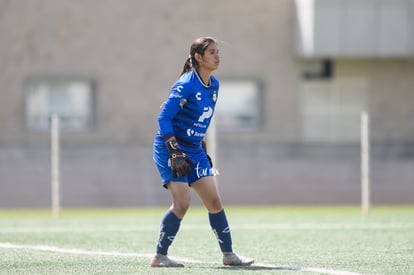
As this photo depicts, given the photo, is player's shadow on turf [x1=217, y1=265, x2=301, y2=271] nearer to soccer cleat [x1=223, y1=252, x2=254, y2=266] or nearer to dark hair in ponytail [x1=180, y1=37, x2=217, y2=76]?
soccer cleat [x1=223, y1=252, x2=254, y2=266]

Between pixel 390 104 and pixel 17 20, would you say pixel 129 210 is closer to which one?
pixel 17 20

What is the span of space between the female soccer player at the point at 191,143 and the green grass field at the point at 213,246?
32cm

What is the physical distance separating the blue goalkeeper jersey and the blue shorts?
0.21ft

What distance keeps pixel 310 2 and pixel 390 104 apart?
392 centimetres

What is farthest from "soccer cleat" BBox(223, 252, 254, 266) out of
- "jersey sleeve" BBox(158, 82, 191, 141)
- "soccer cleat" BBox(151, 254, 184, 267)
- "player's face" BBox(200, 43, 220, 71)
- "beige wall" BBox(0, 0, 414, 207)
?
"beige wall" BBox(0, 0, 414, 207)

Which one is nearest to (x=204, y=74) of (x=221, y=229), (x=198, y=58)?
(x=198, y=58)

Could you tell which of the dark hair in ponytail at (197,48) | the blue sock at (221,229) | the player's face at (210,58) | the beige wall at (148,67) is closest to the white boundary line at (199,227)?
the blue sock at (221,229)

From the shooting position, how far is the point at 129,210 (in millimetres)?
23109

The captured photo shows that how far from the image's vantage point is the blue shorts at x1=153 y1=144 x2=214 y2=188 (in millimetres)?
9469

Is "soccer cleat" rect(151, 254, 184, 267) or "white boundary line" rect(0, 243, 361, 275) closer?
"white boundary line" rect(0, 243, 361, 275)

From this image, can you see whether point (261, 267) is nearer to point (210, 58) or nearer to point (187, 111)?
point (187, 111)

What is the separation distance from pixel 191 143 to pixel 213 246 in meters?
2.44

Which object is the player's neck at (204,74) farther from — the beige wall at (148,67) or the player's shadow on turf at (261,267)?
the beige wall at (148,67)

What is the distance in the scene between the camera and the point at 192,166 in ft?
31.0
